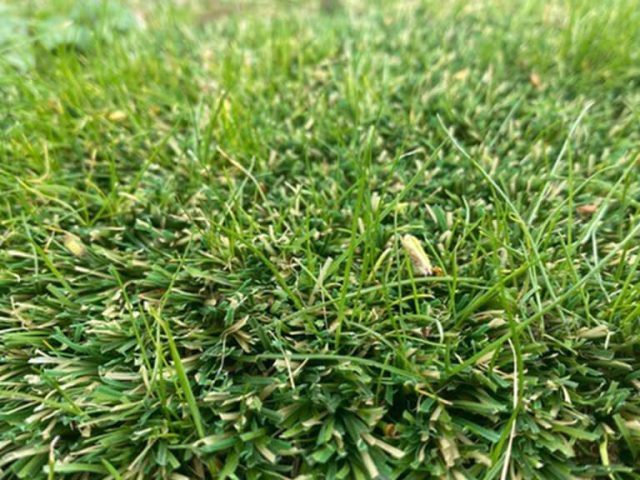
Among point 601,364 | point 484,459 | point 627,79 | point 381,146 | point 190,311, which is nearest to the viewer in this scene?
point 484,459

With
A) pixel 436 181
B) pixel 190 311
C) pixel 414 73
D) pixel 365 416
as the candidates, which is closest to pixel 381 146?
pixel 436 181

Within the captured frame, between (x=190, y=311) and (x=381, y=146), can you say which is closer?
(x=190, y=311)

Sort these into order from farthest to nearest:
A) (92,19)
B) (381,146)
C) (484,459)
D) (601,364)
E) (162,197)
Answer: (92,19) → (381,146) → (162,197) → (601,364) → (484,459)

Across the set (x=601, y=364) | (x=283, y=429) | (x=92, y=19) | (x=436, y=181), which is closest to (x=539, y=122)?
(x=436, y=181)

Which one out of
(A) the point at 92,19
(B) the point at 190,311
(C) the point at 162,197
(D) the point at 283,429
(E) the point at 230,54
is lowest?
(D) the point at 283,429

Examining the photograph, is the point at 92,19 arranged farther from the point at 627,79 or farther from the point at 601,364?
the point at 601,364

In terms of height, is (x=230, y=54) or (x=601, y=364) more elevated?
A: (x=230, y=54)
